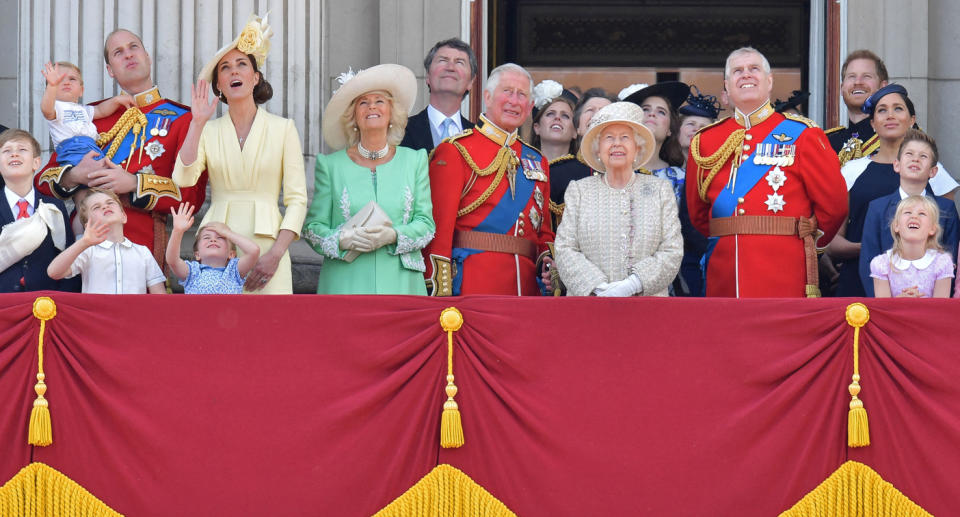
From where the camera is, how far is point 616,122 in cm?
662

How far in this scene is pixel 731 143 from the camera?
688cm

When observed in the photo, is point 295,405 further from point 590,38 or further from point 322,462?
point 590,38

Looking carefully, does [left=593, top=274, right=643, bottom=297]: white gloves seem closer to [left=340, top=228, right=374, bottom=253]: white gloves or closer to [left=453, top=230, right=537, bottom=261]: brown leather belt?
[left=453, top=230, right=537, bottom=261]: brown leather belt

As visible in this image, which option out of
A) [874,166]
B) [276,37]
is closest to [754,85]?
[874,166]

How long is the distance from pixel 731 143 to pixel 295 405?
89.1 inches

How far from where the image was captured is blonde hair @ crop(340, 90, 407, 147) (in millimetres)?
6922

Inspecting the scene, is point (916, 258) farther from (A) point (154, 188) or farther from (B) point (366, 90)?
(A) point (154, 188)

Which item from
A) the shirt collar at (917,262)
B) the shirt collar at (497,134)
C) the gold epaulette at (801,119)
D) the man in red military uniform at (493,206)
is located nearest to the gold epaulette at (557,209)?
the man in red military uniform at (493,206)

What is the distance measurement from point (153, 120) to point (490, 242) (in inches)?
62.3

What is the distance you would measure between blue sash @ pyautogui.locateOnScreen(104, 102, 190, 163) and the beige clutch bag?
1.09 meters

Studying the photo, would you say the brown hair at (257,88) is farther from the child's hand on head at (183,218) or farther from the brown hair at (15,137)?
the brown hair at (15,137)

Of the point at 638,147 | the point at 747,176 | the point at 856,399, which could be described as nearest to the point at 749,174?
the point at 747,176

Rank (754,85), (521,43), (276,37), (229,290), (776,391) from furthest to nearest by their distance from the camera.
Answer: (521,43), (276,37), (754,85), (229,290), (776,391)

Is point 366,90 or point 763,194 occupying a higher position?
point 366,90
